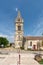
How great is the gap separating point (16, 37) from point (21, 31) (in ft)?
9.77

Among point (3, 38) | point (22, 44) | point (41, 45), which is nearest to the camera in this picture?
point (41, 45)

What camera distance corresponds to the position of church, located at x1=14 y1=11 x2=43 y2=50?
82.1m

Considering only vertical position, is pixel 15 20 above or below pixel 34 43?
above

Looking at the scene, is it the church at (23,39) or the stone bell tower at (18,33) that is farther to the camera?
the stone bell tower at (18,33)

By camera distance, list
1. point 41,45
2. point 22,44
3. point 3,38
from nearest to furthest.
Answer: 1. point 41,45
2. point 22,44
3. point 3,38

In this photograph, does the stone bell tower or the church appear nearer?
the church

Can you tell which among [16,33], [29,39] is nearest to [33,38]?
[29,39]

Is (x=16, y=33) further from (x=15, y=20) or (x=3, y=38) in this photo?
(x=3, y=38)

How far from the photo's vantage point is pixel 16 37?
87.4 m

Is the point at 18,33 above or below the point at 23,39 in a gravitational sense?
above

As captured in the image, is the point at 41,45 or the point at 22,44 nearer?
the point at 41,45

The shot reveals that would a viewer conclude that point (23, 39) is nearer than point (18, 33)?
Yes

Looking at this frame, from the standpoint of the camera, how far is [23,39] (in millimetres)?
87312

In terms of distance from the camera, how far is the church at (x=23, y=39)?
82.1 metres
